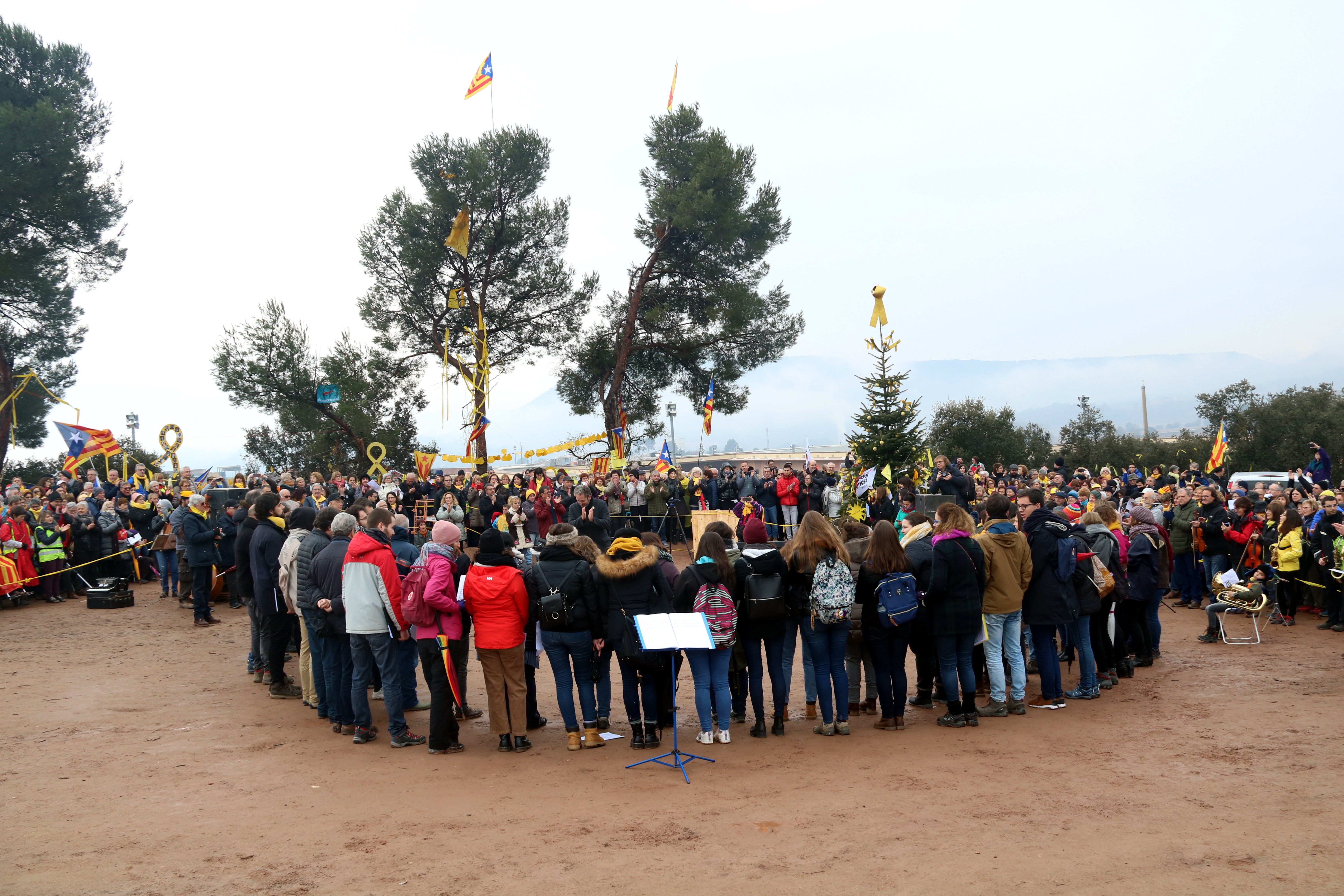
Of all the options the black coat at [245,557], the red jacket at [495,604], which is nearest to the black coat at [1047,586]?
the red jacket at [495,604]

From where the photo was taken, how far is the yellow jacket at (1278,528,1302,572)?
10.8 metres

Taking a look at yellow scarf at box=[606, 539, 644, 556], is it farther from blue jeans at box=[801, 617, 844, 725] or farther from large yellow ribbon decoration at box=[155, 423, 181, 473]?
large yellow ribbon decoration at box=[155, 423, 181, 473]

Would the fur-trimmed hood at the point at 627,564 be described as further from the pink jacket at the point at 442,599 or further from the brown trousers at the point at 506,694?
the pink jacket at the point at 442,599

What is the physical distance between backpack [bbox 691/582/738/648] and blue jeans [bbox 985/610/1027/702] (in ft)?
8.07

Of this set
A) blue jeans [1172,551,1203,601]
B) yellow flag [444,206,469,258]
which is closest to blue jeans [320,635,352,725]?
blue jeans [1172,551,1203,601]

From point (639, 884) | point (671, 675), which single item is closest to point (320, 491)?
point (671, 675)

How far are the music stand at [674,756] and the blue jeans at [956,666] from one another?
84.9 inches

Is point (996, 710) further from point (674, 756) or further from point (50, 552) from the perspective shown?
point (50, 552)

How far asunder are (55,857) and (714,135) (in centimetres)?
2639

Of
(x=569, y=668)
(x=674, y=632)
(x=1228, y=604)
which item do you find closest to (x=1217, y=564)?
(x=1228, y=604)

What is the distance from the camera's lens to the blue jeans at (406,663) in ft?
23.1

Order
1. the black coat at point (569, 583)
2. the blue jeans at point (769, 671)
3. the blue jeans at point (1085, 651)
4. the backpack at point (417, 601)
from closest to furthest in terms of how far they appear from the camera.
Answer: the black coat at point (569, 583)
the backpack at point (417, 601)
the blue jeans at point (769, 671)
the blue jeans at point (1085, 651)

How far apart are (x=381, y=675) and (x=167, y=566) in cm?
944

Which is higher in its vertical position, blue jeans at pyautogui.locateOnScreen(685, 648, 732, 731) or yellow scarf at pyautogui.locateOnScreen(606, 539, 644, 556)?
yellow scarf at pyautogui.locateOnScreen(606, 539, 644, 556)
